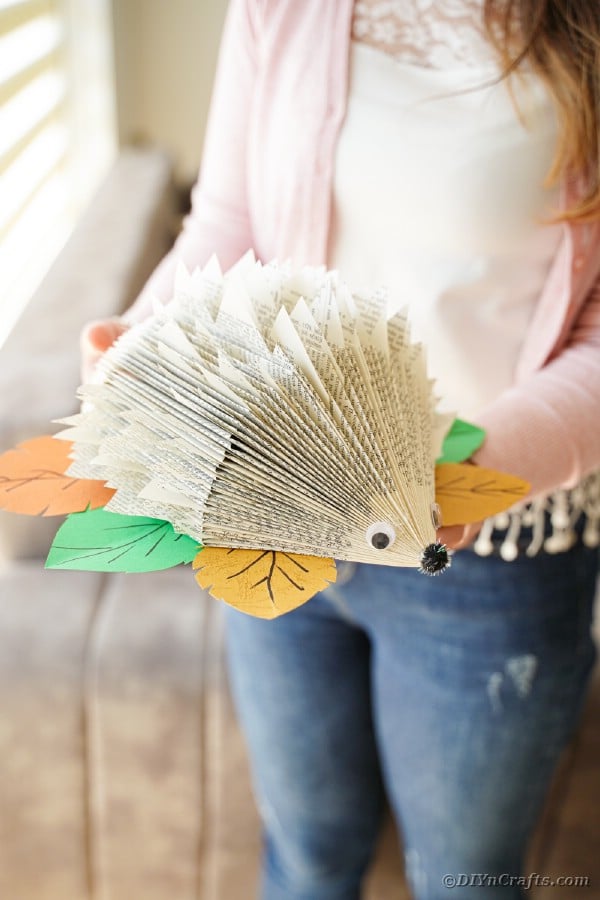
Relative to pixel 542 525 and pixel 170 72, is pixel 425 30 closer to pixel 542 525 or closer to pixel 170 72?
pixel 542 525

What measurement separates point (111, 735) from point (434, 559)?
0.67 metres

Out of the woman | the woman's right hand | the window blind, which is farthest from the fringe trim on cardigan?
the window blind

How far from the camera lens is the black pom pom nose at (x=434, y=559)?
1.42ft

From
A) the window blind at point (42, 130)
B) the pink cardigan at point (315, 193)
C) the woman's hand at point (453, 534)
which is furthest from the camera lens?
the window blind at point (42, 130)

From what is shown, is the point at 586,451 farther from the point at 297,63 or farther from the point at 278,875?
the point at 278,875

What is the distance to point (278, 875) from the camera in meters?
0.89

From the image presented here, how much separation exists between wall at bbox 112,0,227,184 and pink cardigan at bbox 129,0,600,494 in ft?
4.05

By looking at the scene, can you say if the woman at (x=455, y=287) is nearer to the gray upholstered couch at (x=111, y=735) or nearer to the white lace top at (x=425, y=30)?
the white lace top at (x=425, y=30)

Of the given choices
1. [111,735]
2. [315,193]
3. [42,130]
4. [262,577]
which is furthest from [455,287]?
[42,130]

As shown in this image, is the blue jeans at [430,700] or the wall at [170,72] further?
the wall at [170,72]

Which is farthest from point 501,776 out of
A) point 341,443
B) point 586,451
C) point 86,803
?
point 86,803

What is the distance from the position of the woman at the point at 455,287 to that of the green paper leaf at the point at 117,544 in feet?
0.55

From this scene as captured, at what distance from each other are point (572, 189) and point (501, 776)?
1.57ft

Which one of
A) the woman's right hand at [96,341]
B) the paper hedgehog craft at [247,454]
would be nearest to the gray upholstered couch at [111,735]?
the woman's right hand at [96,341]
